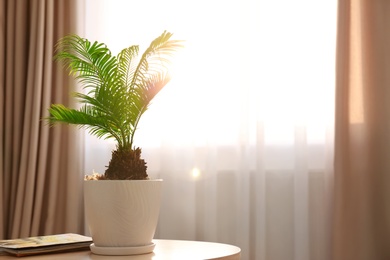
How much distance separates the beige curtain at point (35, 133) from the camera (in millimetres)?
3014

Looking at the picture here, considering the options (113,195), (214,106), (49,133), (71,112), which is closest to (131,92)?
(71,112)

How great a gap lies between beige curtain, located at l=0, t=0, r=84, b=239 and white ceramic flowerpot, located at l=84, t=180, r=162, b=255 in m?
1.38

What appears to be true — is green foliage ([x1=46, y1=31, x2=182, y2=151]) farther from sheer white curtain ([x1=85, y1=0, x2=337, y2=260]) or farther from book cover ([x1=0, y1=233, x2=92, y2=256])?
sheer white curtain ([x1=85, y1=0, x2=337, y2=260])

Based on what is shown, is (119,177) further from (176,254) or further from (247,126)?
(247,126)

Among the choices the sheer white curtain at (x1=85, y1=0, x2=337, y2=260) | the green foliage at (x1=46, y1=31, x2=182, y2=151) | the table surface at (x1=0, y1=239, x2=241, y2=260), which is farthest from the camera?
the sheer white curtain at (x1=85, y1=0, x2=337, y2=260)

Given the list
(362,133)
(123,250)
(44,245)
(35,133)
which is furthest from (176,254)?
(35,133)

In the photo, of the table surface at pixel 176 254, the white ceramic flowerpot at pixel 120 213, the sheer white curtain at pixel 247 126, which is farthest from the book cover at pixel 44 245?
the sheer white curtain at pixel 247 126

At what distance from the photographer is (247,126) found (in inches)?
109

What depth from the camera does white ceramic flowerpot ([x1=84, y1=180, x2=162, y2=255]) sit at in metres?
1.66

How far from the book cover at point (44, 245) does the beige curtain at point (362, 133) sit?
44.0 inches

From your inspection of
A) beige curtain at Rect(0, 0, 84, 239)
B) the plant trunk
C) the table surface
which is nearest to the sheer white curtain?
beige curtain at Rect(0, 0, 84, 239)

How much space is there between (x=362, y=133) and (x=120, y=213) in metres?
1.25

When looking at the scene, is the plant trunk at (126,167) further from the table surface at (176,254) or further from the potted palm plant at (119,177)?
the table surface at (176,254)

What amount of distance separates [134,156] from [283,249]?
1197mm
